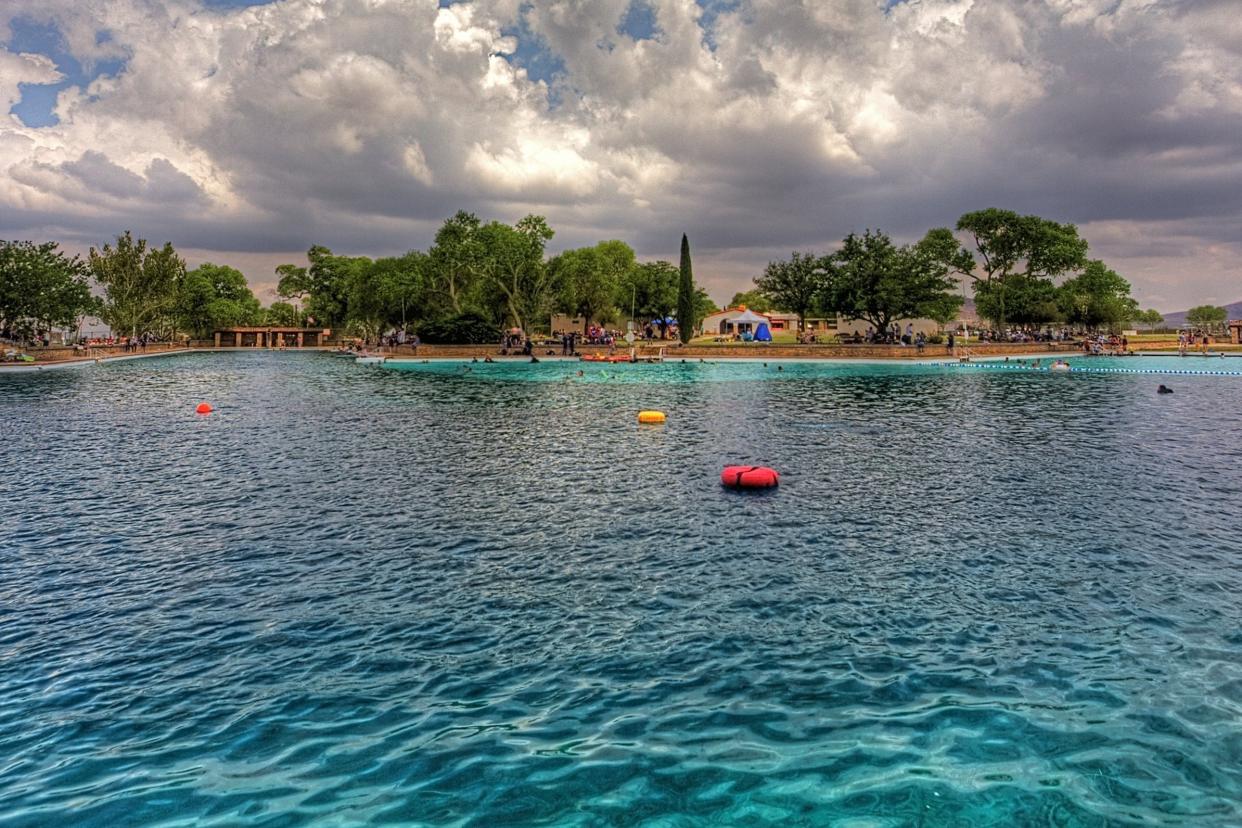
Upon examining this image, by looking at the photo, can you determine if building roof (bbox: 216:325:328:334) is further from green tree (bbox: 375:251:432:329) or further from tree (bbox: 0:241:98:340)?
tree (bbox: 0:241:98:340)

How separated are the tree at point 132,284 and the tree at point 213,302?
64.2 feet

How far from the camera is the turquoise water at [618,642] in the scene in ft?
22.1

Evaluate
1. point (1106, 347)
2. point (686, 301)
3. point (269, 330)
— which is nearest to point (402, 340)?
point (686, 301)

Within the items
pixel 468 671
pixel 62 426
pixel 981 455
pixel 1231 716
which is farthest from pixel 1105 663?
pixel 62 426

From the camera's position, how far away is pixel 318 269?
139000 mm

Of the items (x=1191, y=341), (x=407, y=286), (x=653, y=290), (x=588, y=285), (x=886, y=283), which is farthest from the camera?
(x=653, y=290)

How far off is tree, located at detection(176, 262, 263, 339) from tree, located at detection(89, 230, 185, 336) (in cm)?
1955

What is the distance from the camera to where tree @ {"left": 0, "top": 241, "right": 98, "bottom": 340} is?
8012cm

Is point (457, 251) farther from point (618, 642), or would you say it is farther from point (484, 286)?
point (618, 642)

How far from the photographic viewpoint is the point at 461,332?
266 feet

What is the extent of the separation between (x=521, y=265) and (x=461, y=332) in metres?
14.1

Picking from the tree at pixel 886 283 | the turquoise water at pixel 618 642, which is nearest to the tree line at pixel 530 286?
the tree at pixel 886 283

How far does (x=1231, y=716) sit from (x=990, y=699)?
91.4 inches

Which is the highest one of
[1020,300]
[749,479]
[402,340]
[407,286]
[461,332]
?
[407,286]
